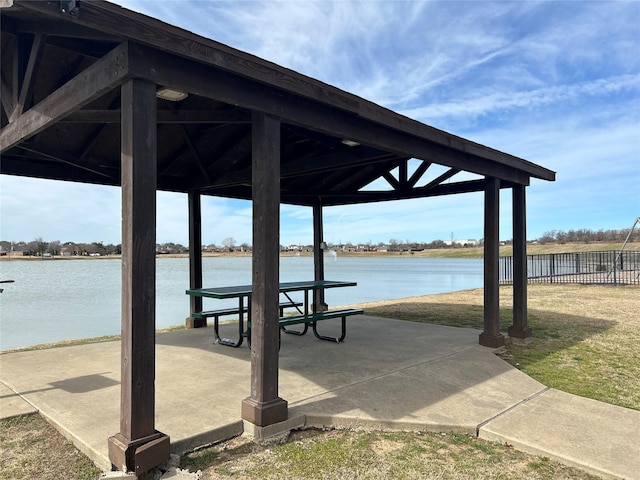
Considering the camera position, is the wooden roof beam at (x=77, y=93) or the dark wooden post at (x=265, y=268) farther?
the dark wooden post at (x=265, y=268)

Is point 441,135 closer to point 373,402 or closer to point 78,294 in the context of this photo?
point 373,402

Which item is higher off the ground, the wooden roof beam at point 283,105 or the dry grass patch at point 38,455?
the wooden roof beam at point 283,105

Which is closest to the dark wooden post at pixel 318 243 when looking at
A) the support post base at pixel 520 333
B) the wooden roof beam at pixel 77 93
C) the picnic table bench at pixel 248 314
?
the picnic table bench at pixel 248 314

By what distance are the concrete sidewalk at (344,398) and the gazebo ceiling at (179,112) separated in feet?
7.11

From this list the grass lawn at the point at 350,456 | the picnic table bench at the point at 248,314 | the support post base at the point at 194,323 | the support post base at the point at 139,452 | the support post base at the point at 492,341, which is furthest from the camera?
the support post base at the point at 194,323

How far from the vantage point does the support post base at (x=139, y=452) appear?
2.43 m

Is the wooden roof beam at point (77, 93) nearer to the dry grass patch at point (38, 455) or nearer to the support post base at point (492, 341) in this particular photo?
the dry grass patch at point (38, 455)

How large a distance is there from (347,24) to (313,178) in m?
2.59

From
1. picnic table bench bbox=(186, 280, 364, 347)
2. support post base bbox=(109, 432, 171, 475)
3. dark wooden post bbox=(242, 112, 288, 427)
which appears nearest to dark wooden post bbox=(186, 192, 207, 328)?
picnic table bench bbox=(186, 280, 364, 347)

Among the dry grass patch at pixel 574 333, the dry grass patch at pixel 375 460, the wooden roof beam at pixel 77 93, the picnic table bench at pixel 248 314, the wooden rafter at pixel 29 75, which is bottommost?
the dry grass patch at pixel 574 333

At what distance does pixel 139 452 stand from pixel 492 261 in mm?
4865

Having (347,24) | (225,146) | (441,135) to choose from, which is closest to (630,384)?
(441,135)

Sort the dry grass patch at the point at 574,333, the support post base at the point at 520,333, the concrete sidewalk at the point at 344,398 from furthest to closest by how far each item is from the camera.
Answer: the support post base at the point at 520,333 < the dry grass patch at the point at 574,333 < the concrete sidewalk at the point at 344,398

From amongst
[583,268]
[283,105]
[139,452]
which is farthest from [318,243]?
[583,268]
